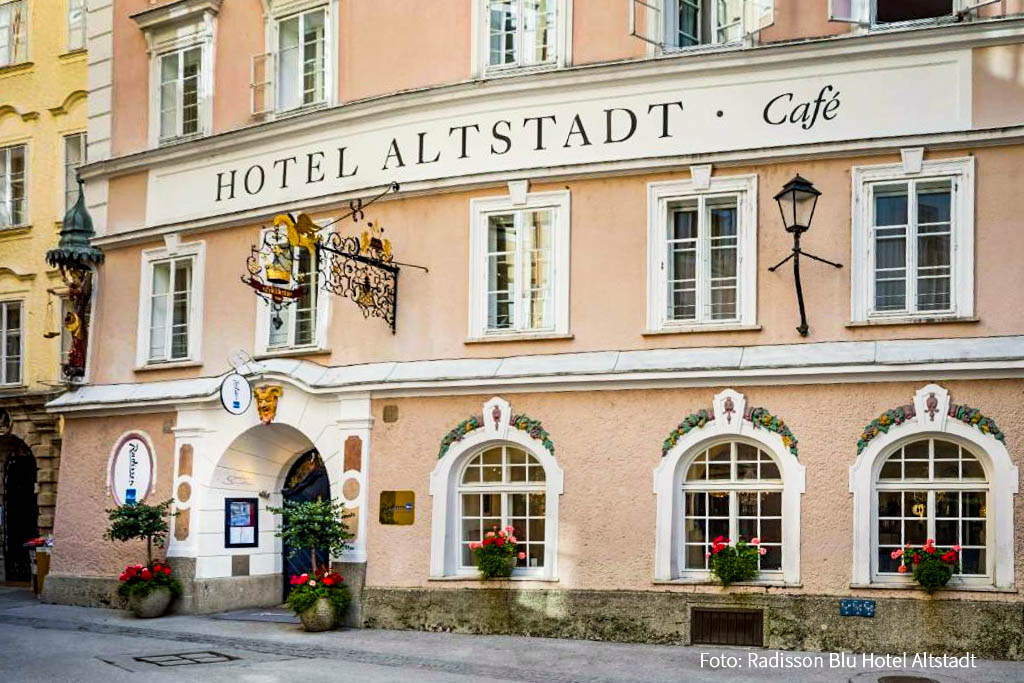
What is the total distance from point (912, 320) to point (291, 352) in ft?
28.3

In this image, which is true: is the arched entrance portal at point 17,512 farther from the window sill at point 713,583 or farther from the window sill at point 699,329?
the window sill at point 713,583

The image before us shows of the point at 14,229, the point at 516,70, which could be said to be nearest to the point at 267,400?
the point at 516,70

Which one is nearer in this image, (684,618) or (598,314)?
(684,618)

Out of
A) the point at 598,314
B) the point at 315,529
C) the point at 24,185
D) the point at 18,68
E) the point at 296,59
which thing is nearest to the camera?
the point at 598,314

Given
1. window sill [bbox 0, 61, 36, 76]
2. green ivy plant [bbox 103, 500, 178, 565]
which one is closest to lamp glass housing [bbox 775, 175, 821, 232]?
green ivy plant [bbox 103, 500, 178, 565]

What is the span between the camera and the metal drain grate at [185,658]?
1545 cm

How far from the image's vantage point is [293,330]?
65.9 ft

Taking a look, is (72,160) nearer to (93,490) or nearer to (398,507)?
(93,490)

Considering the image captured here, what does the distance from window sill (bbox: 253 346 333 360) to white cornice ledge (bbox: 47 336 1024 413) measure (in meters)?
0.12

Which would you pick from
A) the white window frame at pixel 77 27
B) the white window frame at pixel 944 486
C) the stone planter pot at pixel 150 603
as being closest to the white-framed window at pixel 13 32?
the white window frame at pixel 77 27

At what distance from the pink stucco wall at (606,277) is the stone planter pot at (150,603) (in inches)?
129

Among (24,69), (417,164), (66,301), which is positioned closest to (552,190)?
(417,164)

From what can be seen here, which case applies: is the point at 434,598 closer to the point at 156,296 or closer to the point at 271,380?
the point at 271,380

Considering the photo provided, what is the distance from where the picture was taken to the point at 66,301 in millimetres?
25094
